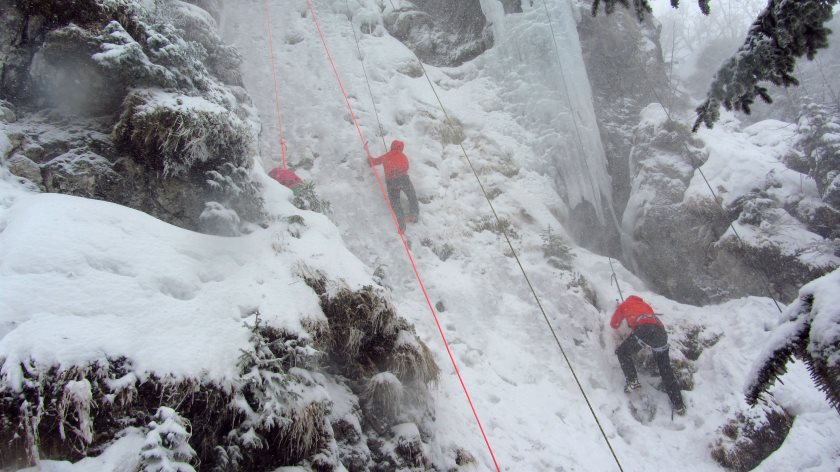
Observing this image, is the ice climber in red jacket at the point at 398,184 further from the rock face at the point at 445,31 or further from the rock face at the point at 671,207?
the rock face at the point at 445,31

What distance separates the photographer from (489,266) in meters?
7.10

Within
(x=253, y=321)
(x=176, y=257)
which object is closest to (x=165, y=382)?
(x=253, y=321)

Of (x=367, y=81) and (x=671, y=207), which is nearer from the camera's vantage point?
(x=671, y=207)

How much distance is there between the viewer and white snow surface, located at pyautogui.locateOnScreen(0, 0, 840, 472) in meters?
2.70

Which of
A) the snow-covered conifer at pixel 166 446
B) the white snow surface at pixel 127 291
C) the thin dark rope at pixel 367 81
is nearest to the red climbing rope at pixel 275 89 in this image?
the thin dark rope at pixel 367 81

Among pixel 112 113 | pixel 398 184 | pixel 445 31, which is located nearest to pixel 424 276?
pixel 398 184

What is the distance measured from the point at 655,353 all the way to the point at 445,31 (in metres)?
9.95

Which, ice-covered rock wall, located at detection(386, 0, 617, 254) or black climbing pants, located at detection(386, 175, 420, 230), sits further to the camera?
ice-covered rock wall, located at detection(386, 0, 617, 254)

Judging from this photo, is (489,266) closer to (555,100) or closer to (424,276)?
(424,276)

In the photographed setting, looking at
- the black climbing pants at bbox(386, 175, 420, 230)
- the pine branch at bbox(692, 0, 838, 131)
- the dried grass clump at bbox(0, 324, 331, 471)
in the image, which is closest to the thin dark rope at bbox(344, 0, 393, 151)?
the black climbing pants at bbox(386, 175, 420, 230)

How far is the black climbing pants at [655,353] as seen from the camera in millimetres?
5586

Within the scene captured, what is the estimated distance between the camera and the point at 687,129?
31.0 ft

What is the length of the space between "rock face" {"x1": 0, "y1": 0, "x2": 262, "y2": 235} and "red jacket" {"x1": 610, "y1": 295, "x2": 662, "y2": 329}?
529cm

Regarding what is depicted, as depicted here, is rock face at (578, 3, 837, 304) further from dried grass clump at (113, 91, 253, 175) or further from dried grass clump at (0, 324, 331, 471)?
dried grass clump at (113, 91, 253, 175)
